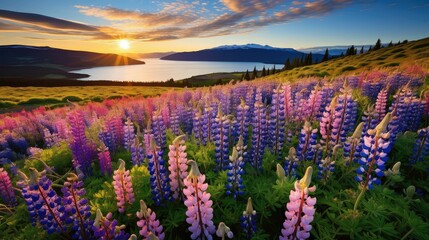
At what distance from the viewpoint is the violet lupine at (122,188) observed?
9.78 ft

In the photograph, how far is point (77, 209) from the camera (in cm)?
275

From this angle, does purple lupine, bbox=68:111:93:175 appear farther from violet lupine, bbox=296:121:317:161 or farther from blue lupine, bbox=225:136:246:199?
violet lupine, bbox=296:121:317:161

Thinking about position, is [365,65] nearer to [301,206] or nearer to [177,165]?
[177,165]

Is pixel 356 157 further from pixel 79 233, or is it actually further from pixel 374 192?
pixel 79 233

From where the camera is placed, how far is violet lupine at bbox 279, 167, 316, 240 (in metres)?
1.89

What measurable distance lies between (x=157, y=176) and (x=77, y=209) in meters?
0.96

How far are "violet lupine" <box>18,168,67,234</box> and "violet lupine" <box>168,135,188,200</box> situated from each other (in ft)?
4.17

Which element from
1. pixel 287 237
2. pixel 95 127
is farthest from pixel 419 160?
pixel 95 127

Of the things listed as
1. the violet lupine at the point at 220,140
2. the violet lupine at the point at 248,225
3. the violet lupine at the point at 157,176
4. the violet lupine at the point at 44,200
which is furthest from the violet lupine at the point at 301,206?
the violet lupine at the point at 44,200

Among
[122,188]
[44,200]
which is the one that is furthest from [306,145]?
[44,200]

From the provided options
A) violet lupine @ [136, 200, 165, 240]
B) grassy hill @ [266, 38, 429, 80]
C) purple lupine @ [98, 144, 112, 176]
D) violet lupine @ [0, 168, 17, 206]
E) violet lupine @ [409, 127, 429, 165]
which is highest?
grassy hill @ [266, 38, 429, 80]

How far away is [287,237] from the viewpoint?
7.53ft

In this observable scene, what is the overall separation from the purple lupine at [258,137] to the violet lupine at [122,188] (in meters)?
2.04

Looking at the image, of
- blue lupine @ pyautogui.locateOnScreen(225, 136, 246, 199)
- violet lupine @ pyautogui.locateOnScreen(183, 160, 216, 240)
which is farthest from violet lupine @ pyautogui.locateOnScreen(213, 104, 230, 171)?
violet lupine @ pyautogui.locateOnScreen(183, 160, 216, 240)
